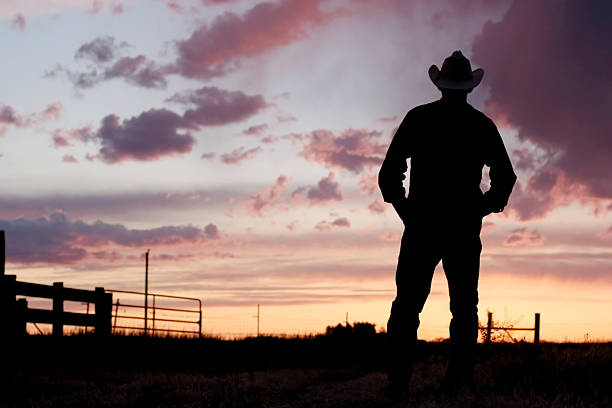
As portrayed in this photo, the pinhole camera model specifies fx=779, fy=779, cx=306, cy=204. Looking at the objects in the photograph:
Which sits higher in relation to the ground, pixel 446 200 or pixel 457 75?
pixel 457 75

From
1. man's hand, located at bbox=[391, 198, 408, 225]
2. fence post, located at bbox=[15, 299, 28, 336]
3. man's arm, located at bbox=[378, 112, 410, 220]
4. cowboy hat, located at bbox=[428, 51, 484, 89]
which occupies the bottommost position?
fence post, located at bbox=[15, 299, 28, 336]

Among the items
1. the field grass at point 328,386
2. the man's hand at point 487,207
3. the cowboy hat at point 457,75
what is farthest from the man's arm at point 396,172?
the field grass at point 328,386

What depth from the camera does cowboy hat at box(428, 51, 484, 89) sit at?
730cm

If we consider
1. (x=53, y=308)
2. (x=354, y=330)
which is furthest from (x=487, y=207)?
(x=354, y=330)

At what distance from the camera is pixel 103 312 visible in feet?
70.5

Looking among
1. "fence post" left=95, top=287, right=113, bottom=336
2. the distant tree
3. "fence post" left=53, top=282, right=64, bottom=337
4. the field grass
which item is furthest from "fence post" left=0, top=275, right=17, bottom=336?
the distant tree

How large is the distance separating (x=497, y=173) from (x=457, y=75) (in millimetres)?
1018

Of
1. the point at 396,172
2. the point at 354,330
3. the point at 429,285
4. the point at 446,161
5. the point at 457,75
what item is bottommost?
the point at 354,330

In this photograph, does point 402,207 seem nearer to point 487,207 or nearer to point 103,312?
point 487,207

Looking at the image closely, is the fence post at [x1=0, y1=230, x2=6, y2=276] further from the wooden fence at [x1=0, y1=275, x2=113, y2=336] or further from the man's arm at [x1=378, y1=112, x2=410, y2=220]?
the man's arm at [x1=378, y1=112, x2=410, y2=220]

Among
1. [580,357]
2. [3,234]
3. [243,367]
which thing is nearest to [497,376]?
[580,357]

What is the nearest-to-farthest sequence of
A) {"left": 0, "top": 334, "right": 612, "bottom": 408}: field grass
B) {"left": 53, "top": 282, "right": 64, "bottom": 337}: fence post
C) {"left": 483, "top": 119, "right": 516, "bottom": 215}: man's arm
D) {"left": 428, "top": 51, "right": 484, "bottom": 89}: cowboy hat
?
Result: {"left": 428, "top": 51, "right": 484, "bottom": 89}: cowboy hat, {"left": 483, "top": 119, "right": 516, "bottom": 215}: man's arm, {"left": 0, "top": 334, "right": 612, "bottom": 408}: field grass, {"left": 53, "top": 282, "right": 64, "bottom": 337}: fence post

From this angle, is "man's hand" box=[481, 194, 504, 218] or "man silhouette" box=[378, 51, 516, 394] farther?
"man's hand" box=[481, 194, 504, 218]

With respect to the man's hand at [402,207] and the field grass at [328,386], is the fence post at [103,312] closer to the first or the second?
the field grass at [328,386]
